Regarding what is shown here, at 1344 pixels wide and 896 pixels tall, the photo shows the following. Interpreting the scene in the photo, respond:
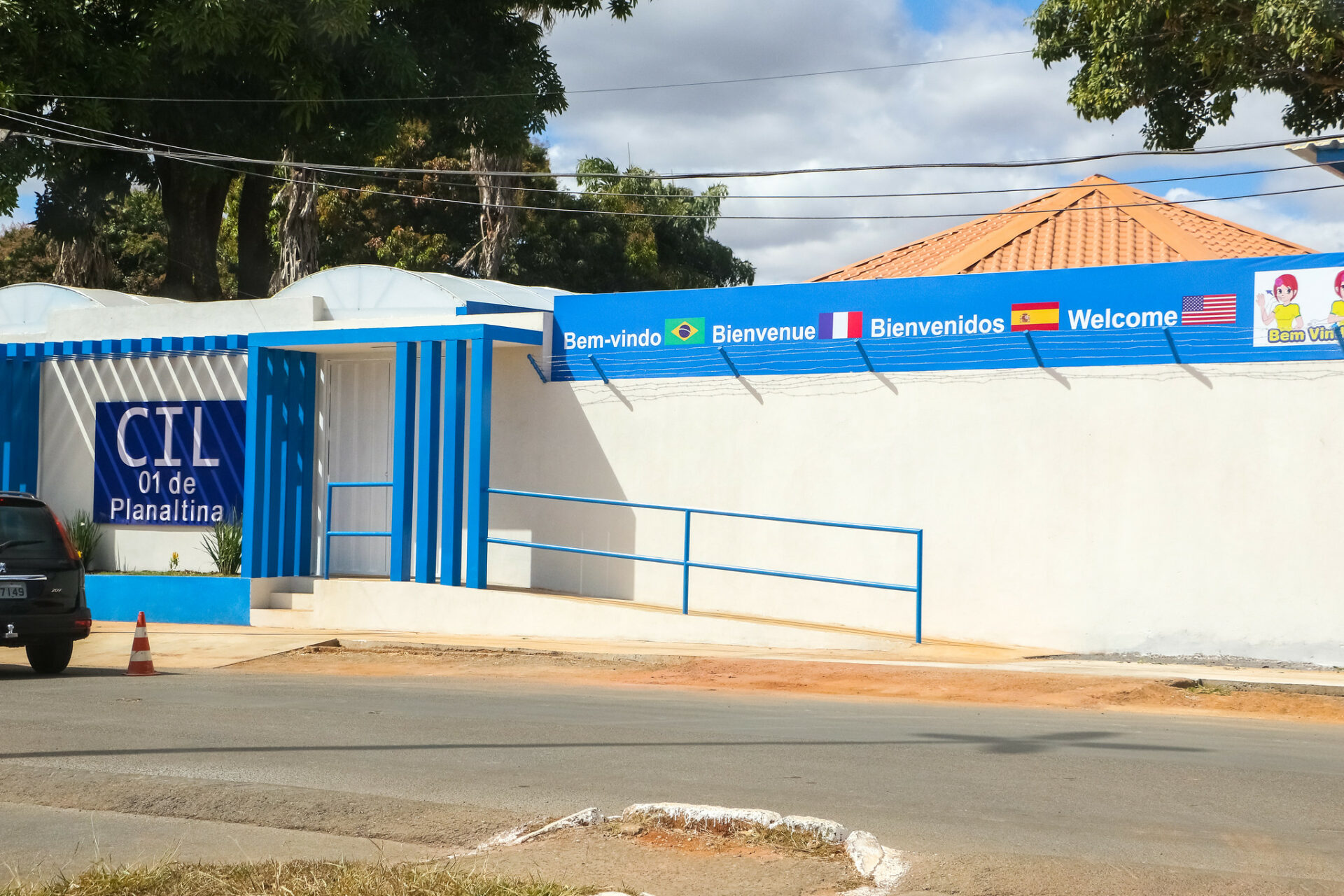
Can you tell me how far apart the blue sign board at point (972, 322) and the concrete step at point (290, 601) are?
13.2ft

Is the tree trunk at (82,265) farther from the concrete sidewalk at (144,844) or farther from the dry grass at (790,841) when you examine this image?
the dry grass at (790,841)

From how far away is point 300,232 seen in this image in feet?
97.5

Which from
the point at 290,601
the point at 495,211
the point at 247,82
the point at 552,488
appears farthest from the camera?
the point at 495,211

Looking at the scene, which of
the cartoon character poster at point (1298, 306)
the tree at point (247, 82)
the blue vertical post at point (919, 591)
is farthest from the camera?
the tree at point (247, 82)

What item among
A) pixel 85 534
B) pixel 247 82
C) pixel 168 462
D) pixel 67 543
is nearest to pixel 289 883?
pixel 67 543

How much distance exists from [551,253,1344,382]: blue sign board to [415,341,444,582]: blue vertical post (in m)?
1.46

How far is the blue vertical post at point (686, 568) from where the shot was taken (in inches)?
580

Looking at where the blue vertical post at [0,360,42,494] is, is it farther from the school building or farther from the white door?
the white door

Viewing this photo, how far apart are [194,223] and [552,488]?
13.0 metres

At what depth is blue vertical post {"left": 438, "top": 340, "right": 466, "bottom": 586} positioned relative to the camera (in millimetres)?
16141

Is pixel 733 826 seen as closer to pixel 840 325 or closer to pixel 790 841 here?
pixel 790 841

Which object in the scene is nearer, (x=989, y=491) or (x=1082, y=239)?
(x=989, y=491)

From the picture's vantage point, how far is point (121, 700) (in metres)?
10.5

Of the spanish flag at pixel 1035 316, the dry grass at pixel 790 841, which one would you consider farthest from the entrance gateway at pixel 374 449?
the dry grass at pixel 790 841
